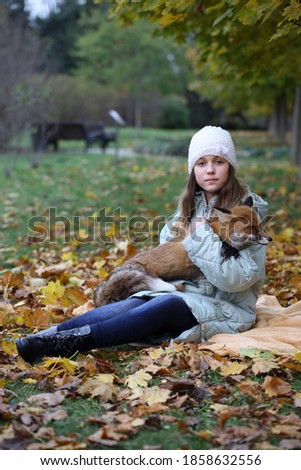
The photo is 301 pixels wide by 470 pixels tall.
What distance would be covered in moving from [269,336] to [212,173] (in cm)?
132

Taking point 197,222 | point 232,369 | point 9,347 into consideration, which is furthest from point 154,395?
point 197,222

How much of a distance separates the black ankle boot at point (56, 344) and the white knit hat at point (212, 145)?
160 centimetres

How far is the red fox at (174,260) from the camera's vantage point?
4.21 m

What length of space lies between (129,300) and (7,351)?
95 centimetres

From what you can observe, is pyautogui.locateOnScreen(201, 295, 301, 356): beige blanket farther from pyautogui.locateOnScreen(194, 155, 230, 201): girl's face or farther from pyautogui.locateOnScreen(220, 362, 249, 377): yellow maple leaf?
pyautogui.locateOnScreen(194, 155, 230, 201): girl's face

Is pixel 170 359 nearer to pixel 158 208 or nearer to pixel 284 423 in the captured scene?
pixel 284 423

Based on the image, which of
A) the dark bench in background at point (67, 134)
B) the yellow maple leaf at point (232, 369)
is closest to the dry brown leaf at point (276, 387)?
the yellow maple leaf at point (232, 369)

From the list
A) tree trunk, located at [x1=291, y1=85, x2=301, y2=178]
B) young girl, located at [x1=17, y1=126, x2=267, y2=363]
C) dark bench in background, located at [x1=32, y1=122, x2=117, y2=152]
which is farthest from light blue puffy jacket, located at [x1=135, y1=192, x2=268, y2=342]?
dark bench in background, located at [x1=32, y1=122, x2=117, y2=152]

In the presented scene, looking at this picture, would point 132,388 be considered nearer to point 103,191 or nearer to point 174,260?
point 174,260
